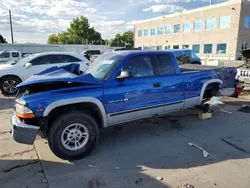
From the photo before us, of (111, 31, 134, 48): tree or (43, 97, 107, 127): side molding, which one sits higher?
(111, 31, 134, 48): tree

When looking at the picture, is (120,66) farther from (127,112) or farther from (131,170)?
(131,170)

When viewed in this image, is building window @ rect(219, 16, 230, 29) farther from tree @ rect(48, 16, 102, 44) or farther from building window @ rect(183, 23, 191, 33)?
tree @ rect(48, 16, 102, 44)

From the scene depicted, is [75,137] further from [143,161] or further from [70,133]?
[143,161]

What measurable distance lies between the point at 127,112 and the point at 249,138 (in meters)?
2.72

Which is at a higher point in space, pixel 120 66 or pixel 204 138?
pixel 120 66

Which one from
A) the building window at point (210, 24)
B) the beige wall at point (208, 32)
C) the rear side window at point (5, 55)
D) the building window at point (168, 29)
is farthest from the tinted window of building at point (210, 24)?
the rear side window at point (5, 55)

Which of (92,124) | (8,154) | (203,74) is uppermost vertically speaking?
(203,74)

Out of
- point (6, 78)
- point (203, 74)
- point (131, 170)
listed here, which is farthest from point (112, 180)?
point (6, 78)

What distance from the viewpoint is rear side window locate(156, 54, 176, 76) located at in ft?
15.4

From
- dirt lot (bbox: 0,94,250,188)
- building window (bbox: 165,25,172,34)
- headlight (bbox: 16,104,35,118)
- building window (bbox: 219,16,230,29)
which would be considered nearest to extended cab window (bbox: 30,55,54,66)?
dirt lot (bbox: 0,94,250,188)

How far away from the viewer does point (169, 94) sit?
473 centimetres

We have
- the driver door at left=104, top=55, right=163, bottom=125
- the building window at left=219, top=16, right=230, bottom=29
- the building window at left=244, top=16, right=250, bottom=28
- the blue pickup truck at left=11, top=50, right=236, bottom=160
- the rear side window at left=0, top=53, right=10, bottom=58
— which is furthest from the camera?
the building window at left=219, top=16, right=230, bottom=29

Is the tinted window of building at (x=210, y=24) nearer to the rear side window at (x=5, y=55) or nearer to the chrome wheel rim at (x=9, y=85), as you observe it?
the rear side window at (x=5, y=55)

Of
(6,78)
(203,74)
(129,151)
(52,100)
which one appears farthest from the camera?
(6,78)
